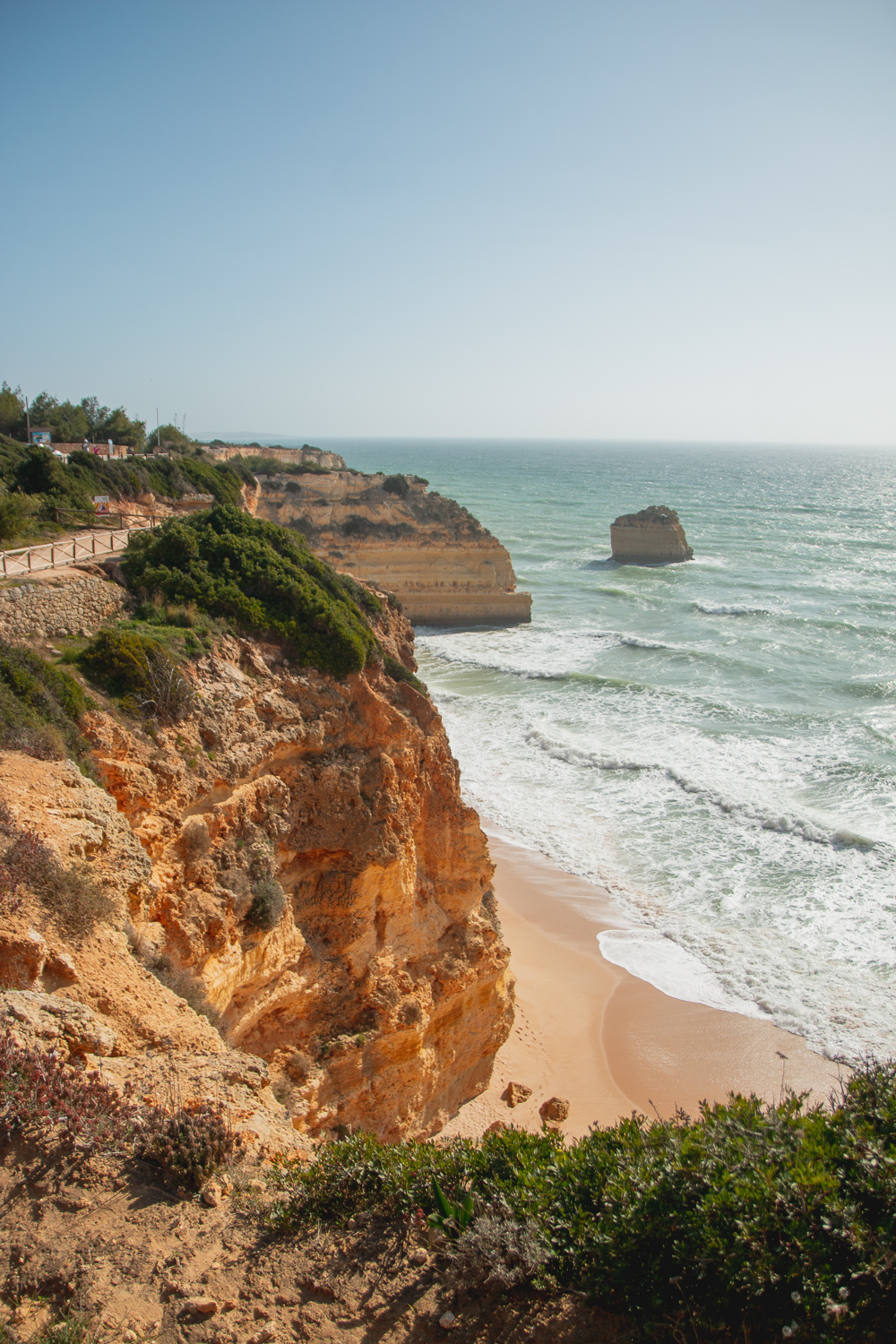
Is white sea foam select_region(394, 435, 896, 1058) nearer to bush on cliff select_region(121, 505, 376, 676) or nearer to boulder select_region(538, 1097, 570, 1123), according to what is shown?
boulder select_region(538, 1097, 570, 1123)

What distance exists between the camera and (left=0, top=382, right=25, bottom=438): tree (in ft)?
104

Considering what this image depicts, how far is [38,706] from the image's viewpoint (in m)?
7.71

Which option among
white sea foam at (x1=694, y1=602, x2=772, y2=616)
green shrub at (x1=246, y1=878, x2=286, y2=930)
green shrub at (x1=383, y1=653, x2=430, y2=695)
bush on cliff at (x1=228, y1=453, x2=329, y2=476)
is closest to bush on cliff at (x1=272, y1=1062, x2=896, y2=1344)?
green shrub at (x1=246, y1=878, x2=286, y2=930)

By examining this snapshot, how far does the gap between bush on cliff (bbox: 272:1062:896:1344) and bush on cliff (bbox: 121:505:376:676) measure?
6.83 meters

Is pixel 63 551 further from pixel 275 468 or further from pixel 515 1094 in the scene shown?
pixel 275 468

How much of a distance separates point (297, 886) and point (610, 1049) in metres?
7.08

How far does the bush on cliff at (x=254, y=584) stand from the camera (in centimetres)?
1082

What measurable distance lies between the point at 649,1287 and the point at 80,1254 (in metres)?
3.13

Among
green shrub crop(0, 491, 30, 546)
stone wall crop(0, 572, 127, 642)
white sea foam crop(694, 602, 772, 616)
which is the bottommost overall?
white sea foam crop(694, 602, 772, 616)

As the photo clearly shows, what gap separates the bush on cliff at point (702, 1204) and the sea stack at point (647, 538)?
2198 inches

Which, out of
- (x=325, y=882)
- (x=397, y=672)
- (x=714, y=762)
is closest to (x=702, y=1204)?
(x=325, y=882)

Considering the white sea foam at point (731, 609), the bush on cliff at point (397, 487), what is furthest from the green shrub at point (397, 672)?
the white sea foam at point (731, 609)

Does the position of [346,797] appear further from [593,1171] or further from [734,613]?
[734,613]

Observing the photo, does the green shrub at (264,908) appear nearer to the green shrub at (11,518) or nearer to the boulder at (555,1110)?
the boulder at (555,1110)
